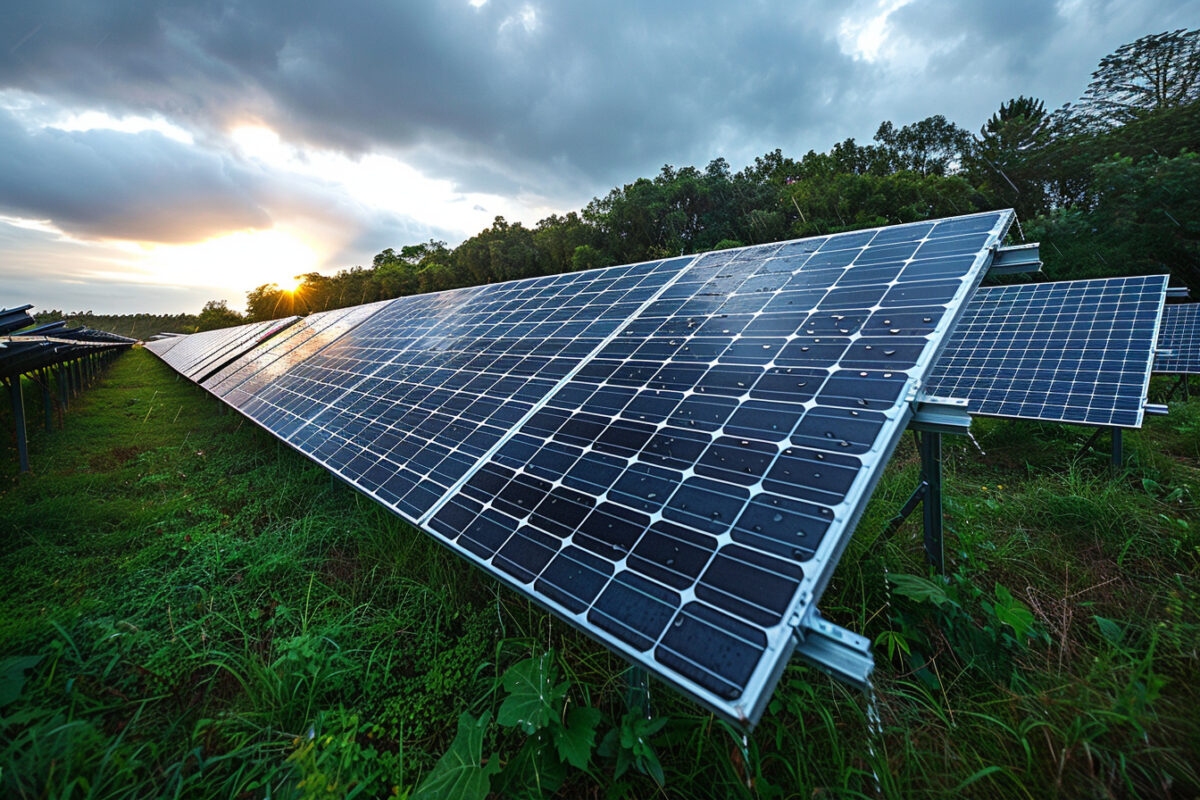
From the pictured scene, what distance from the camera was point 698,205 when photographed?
3416 cm

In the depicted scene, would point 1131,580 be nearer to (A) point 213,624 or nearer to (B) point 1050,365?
(B) point 1050,365

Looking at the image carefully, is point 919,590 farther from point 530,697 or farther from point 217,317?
point 217,317

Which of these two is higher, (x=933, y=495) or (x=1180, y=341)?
(x=933, y=495)

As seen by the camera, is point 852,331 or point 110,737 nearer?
point 110,737

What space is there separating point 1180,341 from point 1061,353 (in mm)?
5555

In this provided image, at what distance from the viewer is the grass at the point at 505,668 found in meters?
2.19

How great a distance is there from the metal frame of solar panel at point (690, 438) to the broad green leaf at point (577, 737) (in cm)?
78

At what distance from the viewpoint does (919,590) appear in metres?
2.97

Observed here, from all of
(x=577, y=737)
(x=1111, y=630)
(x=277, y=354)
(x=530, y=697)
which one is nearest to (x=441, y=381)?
(x=530, y=697)

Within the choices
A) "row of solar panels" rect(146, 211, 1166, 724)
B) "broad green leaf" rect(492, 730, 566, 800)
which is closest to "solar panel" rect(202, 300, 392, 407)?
"row of solar panels" rect(146, 211, 1166, 724)

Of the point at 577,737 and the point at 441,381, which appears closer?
the point at 577,737

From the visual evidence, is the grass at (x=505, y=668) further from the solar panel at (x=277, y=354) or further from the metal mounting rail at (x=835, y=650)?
the solar panel at (x=277, y=354)

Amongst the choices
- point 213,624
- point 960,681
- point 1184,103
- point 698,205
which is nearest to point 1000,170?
point 1184,103

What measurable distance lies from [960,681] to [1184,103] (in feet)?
134
